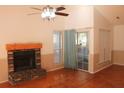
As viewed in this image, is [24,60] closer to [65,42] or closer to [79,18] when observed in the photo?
[65,42]

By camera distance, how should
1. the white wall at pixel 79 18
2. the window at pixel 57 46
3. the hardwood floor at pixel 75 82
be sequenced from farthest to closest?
the window at pixel 57 46 < the white wall at pixel 79 18 < the hardwood floor at pixel 75 82

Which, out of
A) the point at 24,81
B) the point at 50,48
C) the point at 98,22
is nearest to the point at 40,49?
the point at 50,48

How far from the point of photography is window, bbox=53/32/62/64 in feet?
20.7

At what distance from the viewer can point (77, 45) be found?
6.23 meters

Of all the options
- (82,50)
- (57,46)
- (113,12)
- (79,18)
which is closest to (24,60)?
(57,46)

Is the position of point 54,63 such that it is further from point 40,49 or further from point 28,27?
point 28,27

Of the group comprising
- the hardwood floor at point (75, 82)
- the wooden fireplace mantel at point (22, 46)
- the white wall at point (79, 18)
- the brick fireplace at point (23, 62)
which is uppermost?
the white wall at point (79, 18)

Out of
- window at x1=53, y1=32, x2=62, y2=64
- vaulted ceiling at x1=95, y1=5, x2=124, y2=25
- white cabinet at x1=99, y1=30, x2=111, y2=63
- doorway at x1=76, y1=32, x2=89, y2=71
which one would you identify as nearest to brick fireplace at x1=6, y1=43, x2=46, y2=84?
Answer: window at x1=53, y1=32, x2=62, y2=64

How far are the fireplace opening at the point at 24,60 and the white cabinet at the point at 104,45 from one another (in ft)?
9.94

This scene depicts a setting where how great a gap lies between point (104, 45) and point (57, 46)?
7.37 ft

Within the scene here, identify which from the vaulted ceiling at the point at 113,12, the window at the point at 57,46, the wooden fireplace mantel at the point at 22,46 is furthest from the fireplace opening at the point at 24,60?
the vaulted ceiling at the point at 113,12

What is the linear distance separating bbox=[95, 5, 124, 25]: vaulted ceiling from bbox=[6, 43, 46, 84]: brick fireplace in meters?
2.95

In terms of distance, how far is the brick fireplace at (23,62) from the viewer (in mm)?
4521

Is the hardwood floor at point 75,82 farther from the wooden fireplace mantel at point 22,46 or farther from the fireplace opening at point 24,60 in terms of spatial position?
the wooden fireplace mantel at point 22,46
